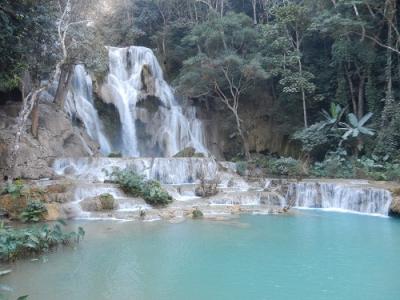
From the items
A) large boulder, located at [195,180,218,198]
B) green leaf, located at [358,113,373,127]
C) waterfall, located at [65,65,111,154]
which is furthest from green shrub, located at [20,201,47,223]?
green leaf, located at [358,113,373,127]

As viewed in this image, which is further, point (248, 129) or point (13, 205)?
point (248, 129)

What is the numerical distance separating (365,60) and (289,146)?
5.85m

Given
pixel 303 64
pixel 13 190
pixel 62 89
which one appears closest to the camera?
pixel 13 190

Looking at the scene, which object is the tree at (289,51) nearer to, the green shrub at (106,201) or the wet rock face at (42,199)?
the green shrub at (106,201)

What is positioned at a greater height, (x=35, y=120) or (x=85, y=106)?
(x=85, y=106)

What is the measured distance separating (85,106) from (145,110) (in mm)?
3113

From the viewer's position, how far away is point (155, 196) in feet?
44.5

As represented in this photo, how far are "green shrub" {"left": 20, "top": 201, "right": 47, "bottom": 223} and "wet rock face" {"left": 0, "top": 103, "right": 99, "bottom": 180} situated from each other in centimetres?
329

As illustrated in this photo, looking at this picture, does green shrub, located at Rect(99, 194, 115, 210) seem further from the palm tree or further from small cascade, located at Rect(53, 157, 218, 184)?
the palm tree

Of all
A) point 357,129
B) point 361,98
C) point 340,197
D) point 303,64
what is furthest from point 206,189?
point 303,64

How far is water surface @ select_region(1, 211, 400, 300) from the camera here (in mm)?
6297

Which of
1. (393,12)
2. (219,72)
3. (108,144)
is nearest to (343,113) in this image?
(393,12)

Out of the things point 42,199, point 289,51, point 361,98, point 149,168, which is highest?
point 289,51

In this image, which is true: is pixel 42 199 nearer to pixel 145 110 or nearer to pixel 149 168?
pixel 149 168
